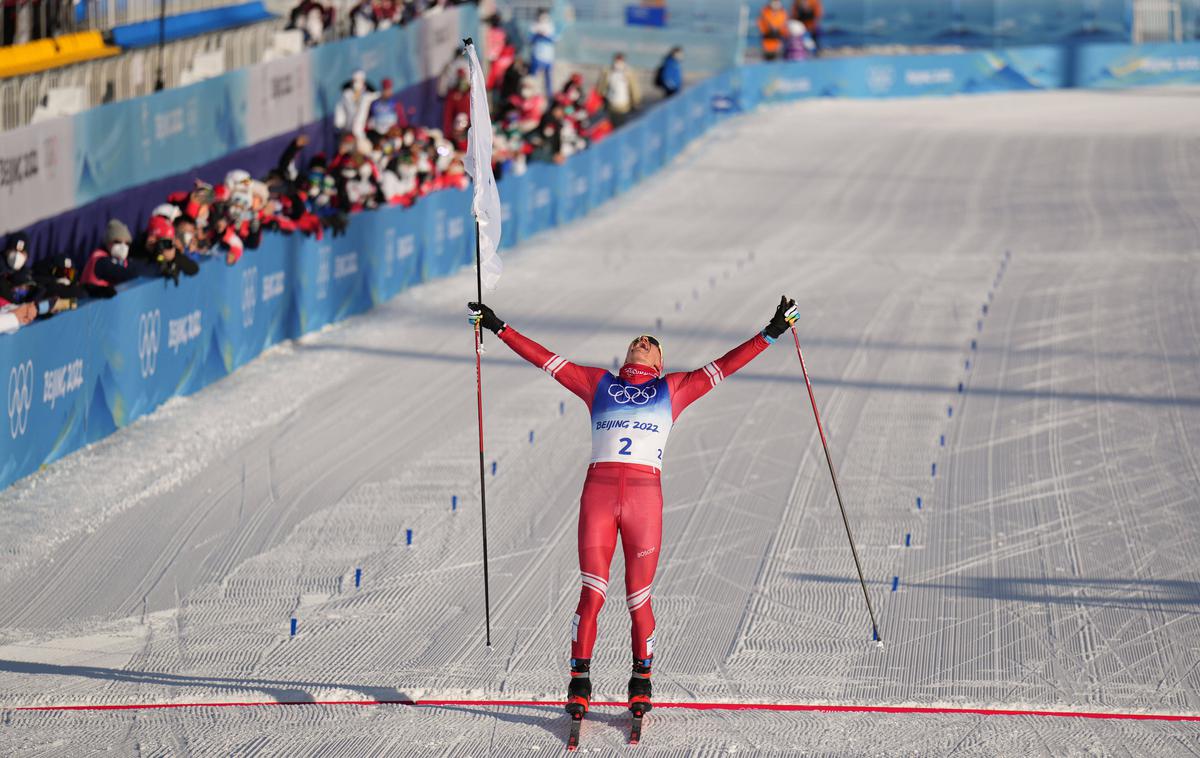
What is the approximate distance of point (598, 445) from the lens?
25.1 ft

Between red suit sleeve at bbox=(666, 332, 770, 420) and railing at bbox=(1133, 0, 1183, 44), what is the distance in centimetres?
3242

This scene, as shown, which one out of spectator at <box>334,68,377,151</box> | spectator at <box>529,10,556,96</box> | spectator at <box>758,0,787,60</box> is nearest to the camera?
spectator at <box>334,68,377,151</box>

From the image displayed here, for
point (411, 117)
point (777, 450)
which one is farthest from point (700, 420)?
point (411, 117)

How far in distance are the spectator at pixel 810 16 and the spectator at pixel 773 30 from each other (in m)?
1.64

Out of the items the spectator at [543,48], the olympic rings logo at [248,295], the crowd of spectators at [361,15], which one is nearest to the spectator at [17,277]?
the olympic rings logo at [248,295]

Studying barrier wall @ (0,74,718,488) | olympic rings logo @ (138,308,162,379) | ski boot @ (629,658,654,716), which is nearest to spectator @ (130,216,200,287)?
barrier wall @ (0,74,718,488)

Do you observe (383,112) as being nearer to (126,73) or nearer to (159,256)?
(126,73)

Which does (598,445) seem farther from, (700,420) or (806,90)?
(806,90)

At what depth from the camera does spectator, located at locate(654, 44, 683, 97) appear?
31688mm

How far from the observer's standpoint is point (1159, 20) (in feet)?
122

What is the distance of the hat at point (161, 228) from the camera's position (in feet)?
45.6

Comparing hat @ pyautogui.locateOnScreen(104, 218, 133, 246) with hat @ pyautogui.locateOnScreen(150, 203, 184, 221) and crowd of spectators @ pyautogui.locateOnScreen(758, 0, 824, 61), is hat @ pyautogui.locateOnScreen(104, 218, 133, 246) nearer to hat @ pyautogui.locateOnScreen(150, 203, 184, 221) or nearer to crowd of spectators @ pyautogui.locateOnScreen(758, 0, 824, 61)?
hat @ pyautogui.locateOnScreen(150, 203, 184, 221)

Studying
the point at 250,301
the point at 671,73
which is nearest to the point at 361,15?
the point at 671,73

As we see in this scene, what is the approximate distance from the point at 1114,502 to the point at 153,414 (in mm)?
7665
